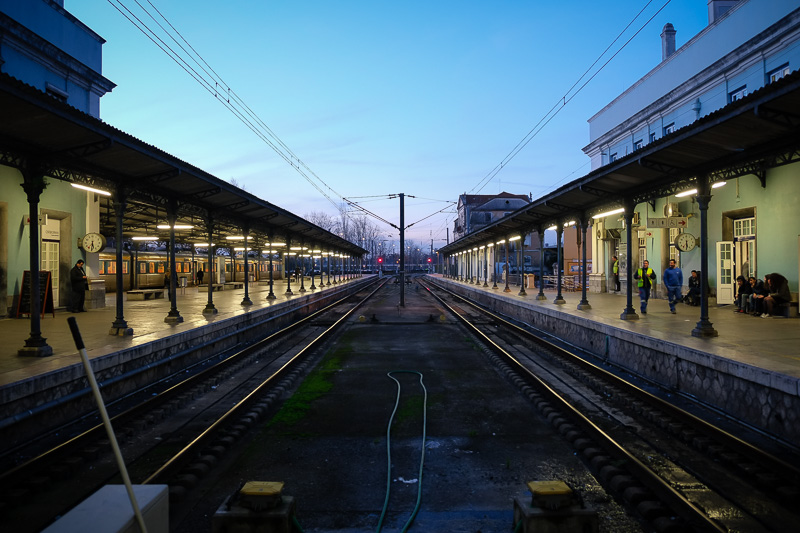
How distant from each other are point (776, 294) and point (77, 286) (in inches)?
799

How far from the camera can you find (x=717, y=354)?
732 centimetres

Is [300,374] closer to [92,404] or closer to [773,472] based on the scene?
[92,404]

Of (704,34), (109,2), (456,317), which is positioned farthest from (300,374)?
(704,34)

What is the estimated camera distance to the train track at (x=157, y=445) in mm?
4352

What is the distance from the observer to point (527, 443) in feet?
18.4

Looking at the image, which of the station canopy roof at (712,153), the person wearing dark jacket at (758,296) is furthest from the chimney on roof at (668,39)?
the person wearing dark jacket at (758,296)

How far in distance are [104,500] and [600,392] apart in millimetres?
7489

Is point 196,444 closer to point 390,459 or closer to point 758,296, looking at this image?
point 390,459

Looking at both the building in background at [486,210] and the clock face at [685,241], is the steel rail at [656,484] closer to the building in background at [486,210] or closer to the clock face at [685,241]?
the clock face at [685,241]

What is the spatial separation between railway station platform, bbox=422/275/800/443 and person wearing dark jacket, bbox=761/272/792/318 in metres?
0.57

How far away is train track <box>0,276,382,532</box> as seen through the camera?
4352 millimetres

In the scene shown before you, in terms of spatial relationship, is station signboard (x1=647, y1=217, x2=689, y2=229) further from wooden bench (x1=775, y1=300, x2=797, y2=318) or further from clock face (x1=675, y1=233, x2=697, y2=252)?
wooden bench (x1=775, y1=300, x2=797, y2=318)

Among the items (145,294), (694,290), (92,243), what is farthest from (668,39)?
(145,294)

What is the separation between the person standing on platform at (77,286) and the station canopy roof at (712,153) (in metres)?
15.2
